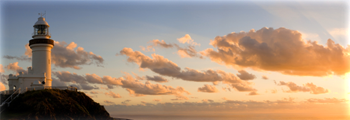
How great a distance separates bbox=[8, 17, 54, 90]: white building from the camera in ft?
198

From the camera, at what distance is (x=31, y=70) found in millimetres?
63281

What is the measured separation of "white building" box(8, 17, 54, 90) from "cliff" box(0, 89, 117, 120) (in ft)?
18.1

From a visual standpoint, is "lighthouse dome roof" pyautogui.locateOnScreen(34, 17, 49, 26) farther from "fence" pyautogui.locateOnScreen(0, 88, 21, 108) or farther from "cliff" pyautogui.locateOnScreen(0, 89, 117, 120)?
"cliff" pyautogui.locateOnScreen(0, 89, 117, 120)

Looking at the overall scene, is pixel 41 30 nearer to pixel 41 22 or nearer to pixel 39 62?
pixel 41 22

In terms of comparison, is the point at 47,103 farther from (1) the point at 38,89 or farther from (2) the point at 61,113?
(1) the point at 38,89

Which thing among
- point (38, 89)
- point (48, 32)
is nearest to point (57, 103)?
point (38, 89)

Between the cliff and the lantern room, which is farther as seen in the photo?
the lantern room

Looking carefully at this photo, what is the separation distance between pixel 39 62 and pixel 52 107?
51.5 feet

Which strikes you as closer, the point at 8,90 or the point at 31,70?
the point at 8,90

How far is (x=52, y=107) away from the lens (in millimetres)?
52406

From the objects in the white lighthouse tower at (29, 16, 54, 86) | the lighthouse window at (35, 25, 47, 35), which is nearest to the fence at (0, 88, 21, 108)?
the white lighthouse tower at (29, 16, 54, 86)

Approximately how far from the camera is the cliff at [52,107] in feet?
163

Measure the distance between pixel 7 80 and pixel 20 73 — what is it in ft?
9.95

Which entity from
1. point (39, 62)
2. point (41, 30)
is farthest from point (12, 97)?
point (41, 30)
